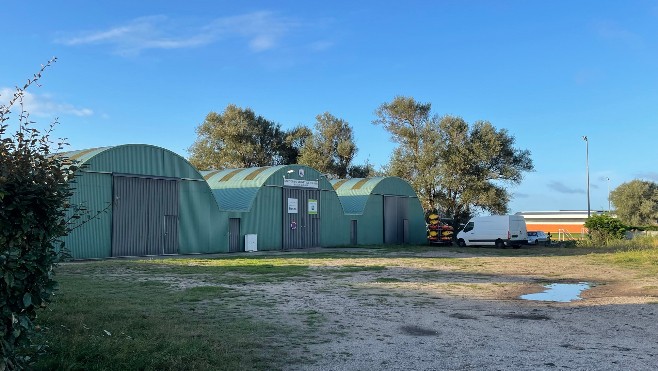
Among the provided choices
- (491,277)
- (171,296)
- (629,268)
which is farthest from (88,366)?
(629,268)

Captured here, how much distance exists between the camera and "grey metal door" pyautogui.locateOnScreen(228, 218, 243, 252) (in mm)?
32750

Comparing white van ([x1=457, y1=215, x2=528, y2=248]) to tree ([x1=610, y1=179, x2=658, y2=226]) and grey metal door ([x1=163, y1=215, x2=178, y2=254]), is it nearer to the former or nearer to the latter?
grey metal door ([x1=163, y1=215, x2=178, y2=254])

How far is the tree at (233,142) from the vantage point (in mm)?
62553

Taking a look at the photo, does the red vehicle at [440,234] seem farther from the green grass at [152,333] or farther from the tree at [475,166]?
the green grass at [152,333]

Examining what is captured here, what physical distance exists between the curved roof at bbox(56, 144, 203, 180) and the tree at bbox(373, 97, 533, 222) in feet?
88.8

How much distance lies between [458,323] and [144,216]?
21.4m

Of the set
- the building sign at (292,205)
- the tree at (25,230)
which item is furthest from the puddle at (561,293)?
the building sign at (292,205)

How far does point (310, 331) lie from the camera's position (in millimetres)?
9031

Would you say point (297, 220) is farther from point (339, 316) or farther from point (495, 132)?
point (339, 316)

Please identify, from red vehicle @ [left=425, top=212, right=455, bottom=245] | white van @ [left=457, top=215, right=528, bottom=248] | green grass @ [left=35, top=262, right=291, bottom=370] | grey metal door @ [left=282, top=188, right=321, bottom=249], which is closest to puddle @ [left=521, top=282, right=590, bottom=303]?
green grass @ [left=35, top=262, right=291, bottom=370]

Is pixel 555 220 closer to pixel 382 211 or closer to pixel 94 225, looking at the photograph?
pixel 382 211

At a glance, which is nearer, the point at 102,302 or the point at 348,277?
the point at 102,302

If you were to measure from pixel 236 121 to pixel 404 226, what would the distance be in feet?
83.4

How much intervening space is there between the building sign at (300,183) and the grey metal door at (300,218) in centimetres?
30
